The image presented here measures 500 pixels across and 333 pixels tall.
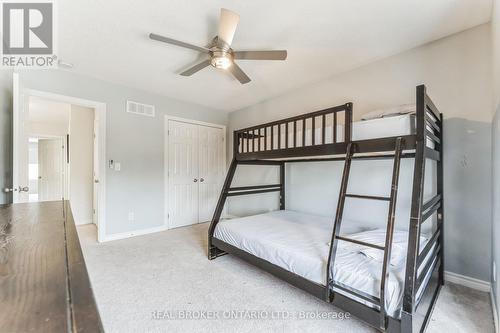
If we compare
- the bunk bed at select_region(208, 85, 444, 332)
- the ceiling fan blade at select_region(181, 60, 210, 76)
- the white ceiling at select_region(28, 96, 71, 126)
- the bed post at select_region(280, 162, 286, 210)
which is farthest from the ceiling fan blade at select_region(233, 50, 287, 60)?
the white ceiling at select_region(28, 96, 71, 126)

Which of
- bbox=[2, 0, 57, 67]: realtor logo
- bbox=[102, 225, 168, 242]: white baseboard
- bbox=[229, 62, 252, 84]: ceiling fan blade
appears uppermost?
bbox=[2, 0, 57, 67]: realtor logo

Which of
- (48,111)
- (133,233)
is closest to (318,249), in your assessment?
(133,233)

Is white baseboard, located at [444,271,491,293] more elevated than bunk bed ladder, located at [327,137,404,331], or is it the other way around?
bunk bed ladder, located at [327,137,404,331]

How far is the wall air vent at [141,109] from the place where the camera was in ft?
11.9

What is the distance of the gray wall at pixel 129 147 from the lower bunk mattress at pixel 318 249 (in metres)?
1.71

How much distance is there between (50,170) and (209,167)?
479cm

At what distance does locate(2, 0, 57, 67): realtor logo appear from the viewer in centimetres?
188

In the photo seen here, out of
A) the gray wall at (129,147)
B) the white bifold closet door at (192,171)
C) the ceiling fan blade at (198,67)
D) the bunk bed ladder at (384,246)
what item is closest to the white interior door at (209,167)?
the white bifold closet door at (192,171)

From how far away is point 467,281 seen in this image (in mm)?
2166

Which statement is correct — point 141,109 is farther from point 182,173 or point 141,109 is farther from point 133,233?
point 133,233

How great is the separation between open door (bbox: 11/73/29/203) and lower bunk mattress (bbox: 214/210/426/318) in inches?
75.8

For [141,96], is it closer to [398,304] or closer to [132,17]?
[132,17]

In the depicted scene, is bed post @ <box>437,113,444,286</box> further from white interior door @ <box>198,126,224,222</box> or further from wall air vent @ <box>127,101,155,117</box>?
wall air vent @ <box>127,101,155,117</box>

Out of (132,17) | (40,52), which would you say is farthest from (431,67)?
(40,52)
